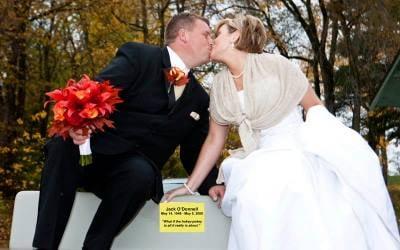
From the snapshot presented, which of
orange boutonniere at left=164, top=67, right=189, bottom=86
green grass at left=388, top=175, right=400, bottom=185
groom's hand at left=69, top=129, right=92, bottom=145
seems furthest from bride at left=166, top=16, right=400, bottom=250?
green grass at left=388, top=175, right=400, bottom=185

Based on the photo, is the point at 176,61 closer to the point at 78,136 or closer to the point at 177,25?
the point at 177,25

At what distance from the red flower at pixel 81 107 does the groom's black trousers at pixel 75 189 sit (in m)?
0.14

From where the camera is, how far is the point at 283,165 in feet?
10.1

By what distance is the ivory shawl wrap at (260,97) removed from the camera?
3.41 m

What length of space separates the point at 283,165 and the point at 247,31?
89 cm

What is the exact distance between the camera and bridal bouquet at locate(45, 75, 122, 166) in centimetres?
300

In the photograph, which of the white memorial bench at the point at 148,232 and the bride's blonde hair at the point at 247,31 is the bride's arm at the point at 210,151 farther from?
the bride's blonde hair at the point at 247,31

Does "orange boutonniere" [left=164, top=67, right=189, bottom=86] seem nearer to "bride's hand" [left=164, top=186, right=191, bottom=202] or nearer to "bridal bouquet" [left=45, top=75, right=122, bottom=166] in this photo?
"bridal bouquet" [left=45, top=75, right=122, bottom=166]

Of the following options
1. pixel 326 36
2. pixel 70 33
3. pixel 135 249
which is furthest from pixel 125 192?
pixel 70 33

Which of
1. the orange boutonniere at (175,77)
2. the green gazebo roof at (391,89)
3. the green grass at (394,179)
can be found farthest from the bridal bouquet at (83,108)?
the green grass at (394,179)

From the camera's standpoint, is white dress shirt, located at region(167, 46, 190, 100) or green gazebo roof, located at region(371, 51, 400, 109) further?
green gazebo roof, located at region(371, 51, 400, 109)

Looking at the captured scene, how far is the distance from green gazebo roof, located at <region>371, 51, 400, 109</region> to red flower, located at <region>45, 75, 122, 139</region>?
7.50 m

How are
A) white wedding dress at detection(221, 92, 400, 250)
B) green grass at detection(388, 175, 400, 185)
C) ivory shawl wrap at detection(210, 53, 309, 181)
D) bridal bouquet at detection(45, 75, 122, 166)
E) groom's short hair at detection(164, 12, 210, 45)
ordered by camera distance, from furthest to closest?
green grass at detection(388, 175, 400, 185) < groom's short hair at detection(164, 12, 210, 45) < ivory shawl wrap at detection(210, 53, 309, 181) < bridal bouquet at detection(45, 75, 122, 166) < white wedding dress at detection(221, 92, 400, 250)

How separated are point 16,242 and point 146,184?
817 mm
